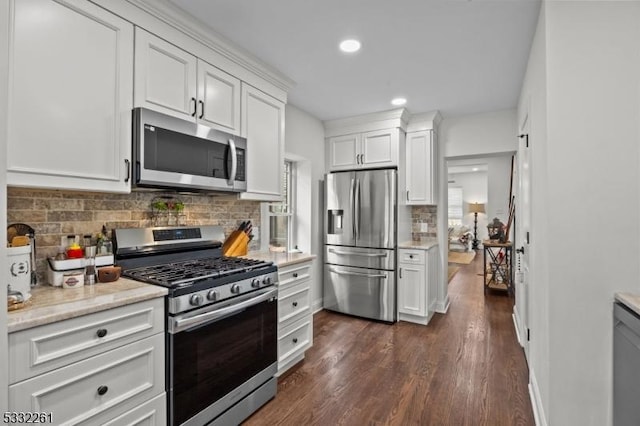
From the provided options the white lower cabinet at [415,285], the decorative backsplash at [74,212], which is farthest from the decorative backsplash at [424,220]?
the decorative backsplash at [74,212]

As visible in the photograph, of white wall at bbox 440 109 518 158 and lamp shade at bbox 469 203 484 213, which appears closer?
white wall at bbox 440 109 518 158

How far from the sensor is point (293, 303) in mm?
2598

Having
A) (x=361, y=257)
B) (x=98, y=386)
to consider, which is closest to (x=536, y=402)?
(x=361, y=257)

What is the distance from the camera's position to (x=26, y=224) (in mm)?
1609

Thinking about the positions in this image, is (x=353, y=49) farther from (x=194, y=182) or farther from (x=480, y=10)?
(x=194, y=182)

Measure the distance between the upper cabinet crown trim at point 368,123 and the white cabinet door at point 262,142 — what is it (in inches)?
54.8

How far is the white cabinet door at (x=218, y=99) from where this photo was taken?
2.16m

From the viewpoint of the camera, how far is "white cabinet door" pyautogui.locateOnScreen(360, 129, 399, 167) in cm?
382

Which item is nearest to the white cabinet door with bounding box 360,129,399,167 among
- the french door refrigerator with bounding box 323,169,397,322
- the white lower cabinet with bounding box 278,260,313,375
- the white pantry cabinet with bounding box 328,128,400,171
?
the white pantry cabinet with bounding box 328,128,400,171

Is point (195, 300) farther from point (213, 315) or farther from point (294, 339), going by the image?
point (294, 339)

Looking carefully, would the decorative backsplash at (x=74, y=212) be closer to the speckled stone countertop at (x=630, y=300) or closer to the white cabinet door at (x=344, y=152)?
the white cabinet door at (x=344, y=152)

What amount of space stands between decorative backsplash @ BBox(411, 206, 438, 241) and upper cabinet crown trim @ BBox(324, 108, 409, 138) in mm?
1112

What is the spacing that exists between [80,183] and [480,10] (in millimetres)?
2405

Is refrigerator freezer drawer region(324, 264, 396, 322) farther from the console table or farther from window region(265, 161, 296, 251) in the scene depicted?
the console table
